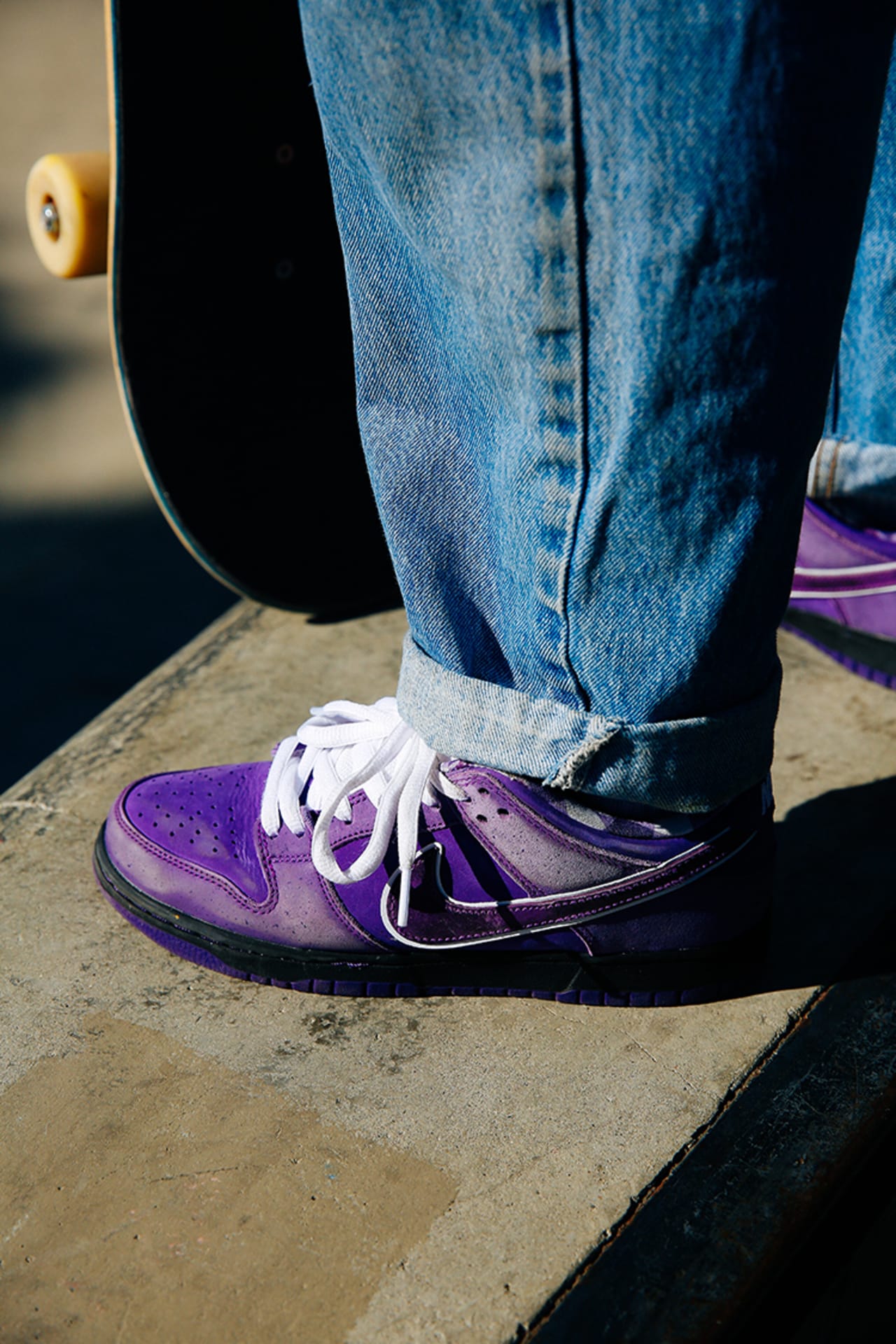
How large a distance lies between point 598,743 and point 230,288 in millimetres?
911

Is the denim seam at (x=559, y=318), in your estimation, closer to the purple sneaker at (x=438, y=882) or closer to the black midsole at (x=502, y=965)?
the purple sneaker at (x=438, y=882)

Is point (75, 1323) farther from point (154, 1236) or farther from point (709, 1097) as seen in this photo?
point (709, 1097)

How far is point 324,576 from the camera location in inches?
61.8

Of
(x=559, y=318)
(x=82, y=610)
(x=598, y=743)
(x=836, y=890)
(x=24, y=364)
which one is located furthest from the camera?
(x=24, y=364)

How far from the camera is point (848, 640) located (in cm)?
142

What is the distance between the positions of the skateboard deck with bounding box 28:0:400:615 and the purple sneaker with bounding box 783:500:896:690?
0.60 metres

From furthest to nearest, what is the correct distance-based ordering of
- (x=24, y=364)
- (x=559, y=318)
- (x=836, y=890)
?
(x=24, y=364) < (x=836, y=890) < (x=559, y=318)

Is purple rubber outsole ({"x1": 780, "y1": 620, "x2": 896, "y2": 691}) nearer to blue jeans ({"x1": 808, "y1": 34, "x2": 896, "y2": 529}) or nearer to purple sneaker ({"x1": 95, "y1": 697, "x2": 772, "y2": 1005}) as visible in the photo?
blue jeans ({"x1": 808, "y1": 34, "x2": 896, "y2": 529})

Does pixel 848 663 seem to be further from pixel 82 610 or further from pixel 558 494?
pixel 82 610

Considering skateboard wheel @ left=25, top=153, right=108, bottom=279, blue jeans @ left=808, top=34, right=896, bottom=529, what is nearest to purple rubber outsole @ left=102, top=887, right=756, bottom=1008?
blue jeans @ left=808, top=34, right=896, bottom=529

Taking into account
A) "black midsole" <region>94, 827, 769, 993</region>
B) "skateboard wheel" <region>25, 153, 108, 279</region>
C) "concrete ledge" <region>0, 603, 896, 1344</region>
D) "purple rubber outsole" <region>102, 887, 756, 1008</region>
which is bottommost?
"concrete ledge" <region>0, 603, 896, 1344</region>

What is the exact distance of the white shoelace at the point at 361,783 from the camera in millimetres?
905

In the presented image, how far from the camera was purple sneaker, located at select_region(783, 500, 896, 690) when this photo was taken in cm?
136

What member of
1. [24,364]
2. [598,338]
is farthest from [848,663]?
[24,364]
